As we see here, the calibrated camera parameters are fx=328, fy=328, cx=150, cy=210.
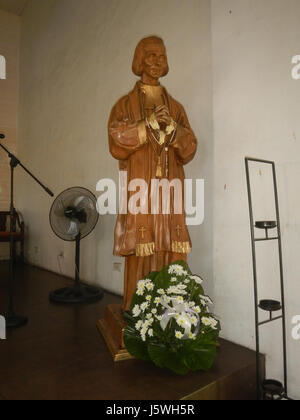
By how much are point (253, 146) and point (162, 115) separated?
63 cm

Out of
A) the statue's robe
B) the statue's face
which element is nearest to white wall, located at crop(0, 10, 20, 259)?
the statue's robe

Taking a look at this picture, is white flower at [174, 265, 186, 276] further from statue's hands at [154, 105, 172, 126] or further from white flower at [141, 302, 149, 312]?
statue's hands at [154, 105, 172, 126]

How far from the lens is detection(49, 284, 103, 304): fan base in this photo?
3.19m

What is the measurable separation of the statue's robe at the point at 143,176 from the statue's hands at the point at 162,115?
9 cm

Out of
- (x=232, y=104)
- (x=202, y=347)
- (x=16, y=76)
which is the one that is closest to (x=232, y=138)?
(x=232, y=104)

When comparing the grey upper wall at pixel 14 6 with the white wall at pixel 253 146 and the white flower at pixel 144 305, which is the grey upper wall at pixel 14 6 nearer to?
the white wall at pixel 253 146

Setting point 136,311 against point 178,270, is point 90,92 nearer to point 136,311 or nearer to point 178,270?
point 178,270

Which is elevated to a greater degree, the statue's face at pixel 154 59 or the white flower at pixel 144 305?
the statue's face at pixel 154 59

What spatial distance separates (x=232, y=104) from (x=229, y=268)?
1121 mm

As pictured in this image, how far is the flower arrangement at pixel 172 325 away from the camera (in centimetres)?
169

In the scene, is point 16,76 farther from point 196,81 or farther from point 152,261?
point 152,261

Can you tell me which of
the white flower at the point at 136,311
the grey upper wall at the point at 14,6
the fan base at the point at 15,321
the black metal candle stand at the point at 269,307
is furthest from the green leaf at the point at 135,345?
the grey upper wall at the point at 14,6

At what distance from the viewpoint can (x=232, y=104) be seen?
2.23 m

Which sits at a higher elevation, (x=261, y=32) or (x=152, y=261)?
(x=261, y=32)
